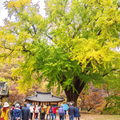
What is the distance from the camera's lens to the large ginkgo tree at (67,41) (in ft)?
35.8

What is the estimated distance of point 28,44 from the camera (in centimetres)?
1391

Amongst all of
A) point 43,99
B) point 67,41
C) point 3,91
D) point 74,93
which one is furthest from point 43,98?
point 67,41

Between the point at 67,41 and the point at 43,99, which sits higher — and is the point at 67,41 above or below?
above

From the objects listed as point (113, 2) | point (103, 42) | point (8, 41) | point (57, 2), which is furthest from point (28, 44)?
point (113, 2)

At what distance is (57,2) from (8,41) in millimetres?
6272

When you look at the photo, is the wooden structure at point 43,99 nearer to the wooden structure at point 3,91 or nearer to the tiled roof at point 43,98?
the tiled roof at point 43,98

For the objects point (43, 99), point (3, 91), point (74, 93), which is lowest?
point (43, 99)

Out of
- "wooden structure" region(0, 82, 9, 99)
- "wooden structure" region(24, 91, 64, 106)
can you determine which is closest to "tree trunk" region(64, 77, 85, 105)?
"wooden structure" region(0, 82, 9, 99)

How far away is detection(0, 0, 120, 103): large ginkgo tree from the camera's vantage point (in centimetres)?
1091

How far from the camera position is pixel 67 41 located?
491 inches

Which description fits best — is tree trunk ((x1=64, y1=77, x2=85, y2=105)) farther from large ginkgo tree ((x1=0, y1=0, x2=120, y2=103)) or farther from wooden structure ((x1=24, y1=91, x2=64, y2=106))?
wooden structure ((x1=24, y1=91, x2=64, y2=106))

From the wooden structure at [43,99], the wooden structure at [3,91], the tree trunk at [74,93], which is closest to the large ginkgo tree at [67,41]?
the tree trunk at [74,93]

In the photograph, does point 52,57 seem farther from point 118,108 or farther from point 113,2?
point 118,108

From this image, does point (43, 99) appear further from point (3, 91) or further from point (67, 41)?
point (67, 41)
